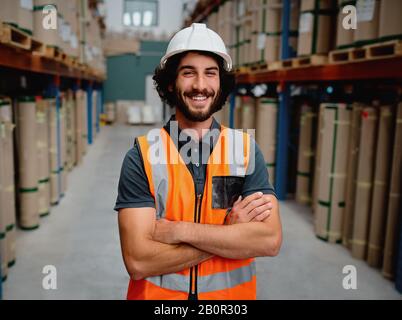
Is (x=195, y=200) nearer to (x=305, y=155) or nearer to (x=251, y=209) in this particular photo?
(x=251, y=209)

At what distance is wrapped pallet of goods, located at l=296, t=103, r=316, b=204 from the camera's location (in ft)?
19.4

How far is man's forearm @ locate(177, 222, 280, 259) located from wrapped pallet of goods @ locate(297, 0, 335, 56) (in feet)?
12.5

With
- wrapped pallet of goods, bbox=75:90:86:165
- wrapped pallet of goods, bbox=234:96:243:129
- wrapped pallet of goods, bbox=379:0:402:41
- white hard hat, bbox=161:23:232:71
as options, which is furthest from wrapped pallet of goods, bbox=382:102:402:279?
wrapped pallet of goods, bbox=75:90:86:165

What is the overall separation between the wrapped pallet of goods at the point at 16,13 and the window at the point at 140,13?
16.0 metres

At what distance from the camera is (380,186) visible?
3832 mm

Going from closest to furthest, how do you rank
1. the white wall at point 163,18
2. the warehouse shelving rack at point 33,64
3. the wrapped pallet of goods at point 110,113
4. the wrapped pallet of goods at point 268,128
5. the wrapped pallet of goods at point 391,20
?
the wrapped pallet of goods at point 391,20 < the warehouse shelving rack at point 33,64 < the wrapped pallet of goods at point 268,128 < the wrapped pallet of goods at point 110,113 < the white wall at point 163,18

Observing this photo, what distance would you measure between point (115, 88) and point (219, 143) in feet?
57.2

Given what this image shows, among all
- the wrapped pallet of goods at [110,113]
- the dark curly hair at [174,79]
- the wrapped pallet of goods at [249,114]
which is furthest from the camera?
the wrapped pallet of goods at [110,113]

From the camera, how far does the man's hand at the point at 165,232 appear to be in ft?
5.53

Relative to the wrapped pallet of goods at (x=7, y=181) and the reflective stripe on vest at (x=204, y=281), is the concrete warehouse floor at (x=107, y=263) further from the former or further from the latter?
the reflective stripe on vest at (x=204, y=281)

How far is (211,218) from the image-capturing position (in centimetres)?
175

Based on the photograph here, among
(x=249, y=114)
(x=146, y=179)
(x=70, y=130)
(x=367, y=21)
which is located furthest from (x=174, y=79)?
(x=70, y=130)

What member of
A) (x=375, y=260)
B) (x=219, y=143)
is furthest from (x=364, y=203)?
(x=219, y=143)

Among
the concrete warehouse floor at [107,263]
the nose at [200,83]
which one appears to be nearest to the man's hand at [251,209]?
the nose at [200,83]
